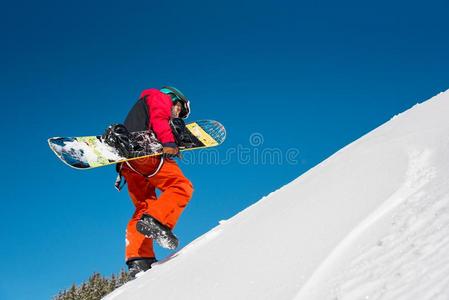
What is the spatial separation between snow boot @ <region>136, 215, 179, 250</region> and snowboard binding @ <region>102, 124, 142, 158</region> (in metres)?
1.06

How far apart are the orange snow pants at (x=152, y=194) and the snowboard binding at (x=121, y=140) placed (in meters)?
0.16

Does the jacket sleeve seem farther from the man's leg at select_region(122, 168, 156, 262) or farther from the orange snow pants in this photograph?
the man's leg at select_region(122, 168, 156, 262)

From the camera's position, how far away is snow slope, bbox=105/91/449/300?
7.48 feet

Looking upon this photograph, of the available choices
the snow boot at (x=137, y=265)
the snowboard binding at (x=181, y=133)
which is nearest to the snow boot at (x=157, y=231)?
the snow boot at (x=137, y=265)

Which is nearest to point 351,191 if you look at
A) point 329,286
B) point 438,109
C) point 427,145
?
point 427,145

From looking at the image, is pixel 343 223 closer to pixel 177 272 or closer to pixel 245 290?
pixel 245 290

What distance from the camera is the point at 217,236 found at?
190 inches

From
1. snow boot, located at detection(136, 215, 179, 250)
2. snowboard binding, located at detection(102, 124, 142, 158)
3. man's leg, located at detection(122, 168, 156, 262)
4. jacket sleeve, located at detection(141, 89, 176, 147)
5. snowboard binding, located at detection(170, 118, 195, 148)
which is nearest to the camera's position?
snow boot, located at detection(136, 215, 179, 250)

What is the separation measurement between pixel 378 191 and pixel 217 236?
194cm

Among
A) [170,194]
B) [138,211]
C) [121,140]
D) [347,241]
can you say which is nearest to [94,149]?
[121,140]

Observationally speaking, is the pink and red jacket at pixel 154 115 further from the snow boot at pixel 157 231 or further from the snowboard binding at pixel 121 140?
the snow boot at pixel 157 231

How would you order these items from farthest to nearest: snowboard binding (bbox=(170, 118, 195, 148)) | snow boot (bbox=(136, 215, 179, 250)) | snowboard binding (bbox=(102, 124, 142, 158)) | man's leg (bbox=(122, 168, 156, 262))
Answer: snowboard binding (bbox=(170, 118, 195, 148))
snowboard binding (bbox=(102, 124, 142, 158))
man's leg (bbox=(122, 168, 156, 262))
snow boot (bbox=(136, 215, 179, 250))

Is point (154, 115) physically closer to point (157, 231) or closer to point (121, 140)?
point (121, 140)

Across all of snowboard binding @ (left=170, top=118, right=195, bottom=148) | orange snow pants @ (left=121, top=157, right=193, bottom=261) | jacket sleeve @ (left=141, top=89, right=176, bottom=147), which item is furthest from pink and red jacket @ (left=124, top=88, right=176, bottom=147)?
snowboard binding @ (left=170, top=118, right=195, bottom=148)
